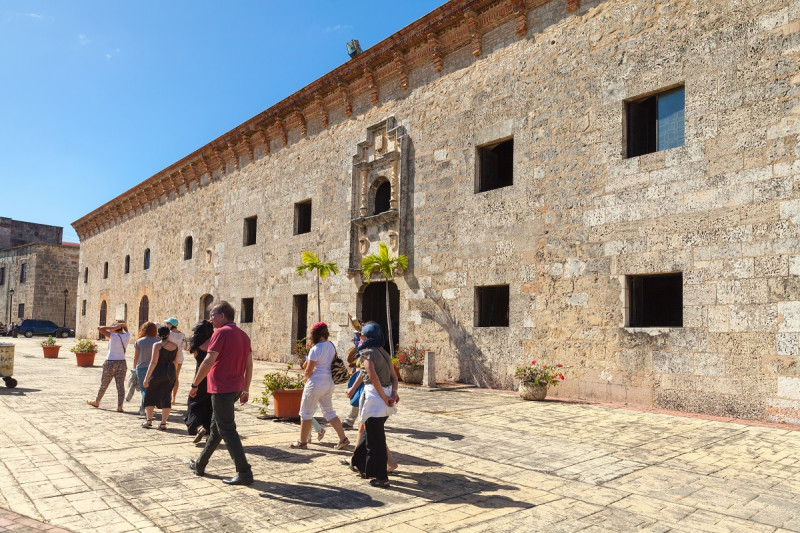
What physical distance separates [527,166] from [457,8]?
4174 mm

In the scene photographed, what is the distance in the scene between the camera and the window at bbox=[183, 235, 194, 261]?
24.5 m

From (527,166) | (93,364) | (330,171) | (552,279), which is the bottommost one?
(93,364)

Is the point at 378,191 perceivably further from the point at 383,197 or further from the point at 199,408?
the point at 199,408

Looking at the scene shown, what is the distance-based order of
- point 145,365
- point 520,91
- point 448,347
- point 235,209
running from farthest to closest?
point 235,209
point 448,347
point 520,91
point 145,365

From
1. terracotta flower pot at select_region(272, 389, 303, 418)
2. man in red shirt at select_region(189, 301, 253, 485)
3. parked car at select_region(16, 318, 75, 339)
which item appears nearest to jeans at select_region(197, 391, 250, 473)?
man in red shirt at select_region(189, 301, 253, 485)

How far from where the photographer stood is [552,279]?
11031mm

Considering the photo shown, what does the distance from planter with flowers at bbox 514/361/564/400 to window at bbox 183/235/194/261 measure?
17.9 metres

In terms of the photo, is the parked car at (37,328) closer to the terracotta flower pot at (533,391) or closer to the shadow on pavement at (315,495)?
the terracotta flower pot at (533,391)

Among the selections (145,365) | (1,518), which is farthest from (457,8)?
(1,518)

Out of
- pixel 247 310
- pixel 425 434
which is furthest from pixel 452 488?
pixel 247 310

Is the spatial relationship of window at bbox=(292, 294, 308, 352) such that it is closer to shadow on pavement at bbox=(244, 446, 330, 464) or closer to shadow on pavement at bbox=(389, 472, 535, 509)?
shadow on pavement at bbox=(244, 446, 330, 464)

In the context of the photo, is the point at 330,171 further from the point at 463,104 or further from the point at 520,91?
the point at 520,91

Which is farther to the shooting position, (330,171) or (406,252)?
(330,171)

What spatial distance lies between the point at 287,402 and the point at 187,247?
59.8 feet
